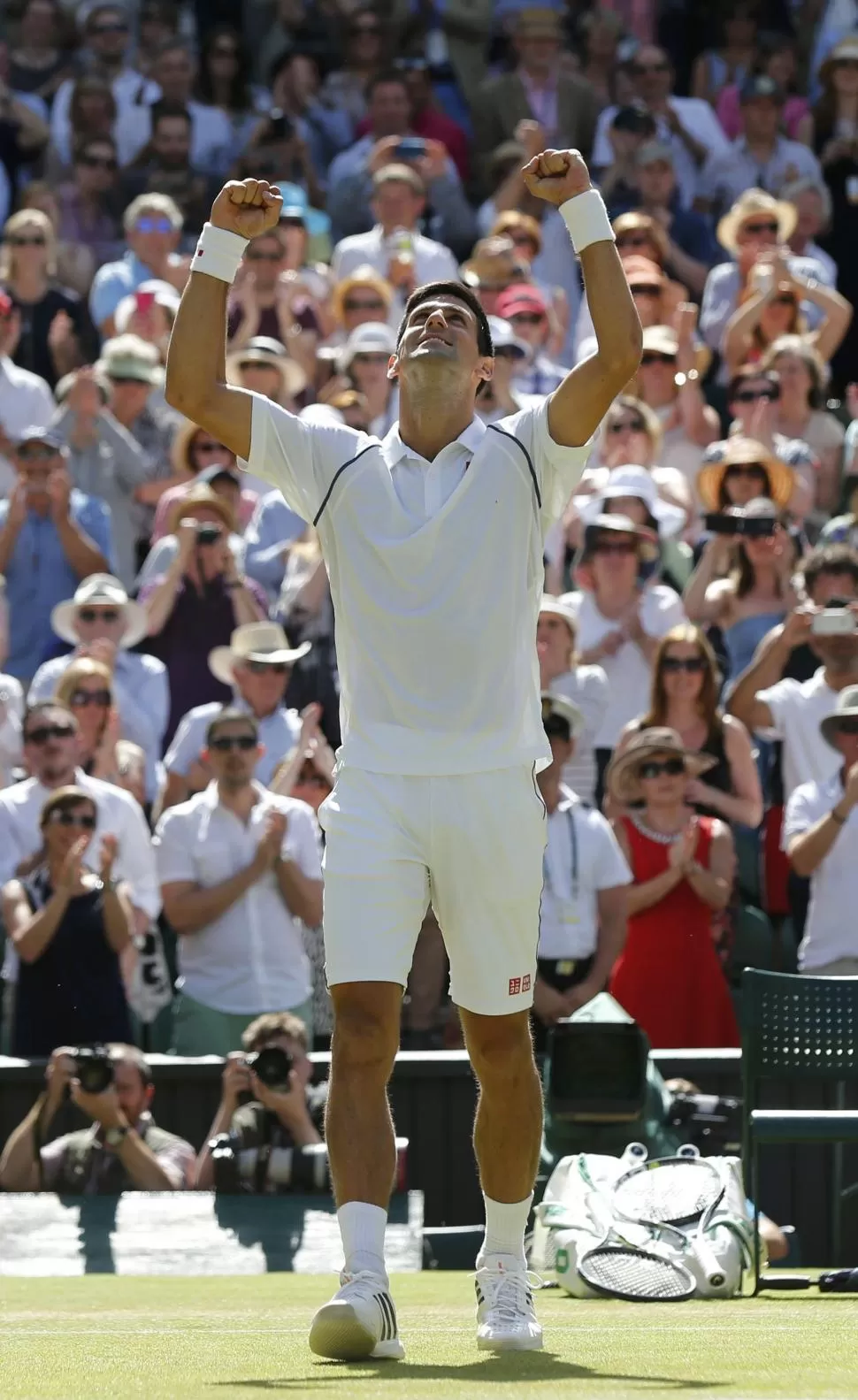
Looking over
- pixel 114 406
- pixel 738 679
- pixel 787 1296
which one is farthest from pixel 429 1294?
pixel 114 406

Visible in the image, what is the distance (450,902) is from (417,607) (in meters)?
0.59

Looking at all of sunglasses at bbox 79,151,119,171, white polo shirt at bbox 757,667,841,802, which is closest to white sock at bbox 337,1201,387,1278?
white polo shirt at bbox 757,667,841,802

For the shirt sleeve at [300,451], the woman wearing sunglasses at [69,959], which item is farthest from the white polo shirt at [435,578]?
the woman wearing sunglasses at [69,959]

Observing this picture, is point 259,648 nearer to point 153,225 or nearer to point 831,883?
point 831,883

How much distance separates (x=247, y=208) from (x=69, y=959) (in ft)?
16.1

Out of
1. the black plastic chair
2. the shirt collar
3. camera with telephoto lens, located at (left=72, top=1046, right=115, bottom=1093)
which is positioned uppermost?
the shirt collar

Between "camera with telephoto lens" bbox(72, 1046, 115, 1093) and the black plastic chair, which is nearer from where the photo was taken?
the black plastic chair

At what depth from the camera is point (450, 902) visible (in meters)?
5.41

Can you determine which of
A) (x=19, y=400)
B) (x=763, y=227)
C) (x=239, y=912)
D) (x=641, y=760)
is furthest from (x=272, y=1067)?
(x=763, y=227)

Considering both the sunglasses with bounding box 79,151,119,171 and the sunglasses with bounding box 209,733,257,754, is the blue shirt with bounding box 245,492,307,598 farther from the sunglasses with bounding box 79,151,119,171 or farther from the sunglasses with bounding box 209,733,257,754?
the sunglasses with bounding box 79,151,119,171

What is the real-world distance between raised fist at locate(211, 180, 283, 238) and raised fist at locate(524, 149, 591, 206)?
0.52 meters

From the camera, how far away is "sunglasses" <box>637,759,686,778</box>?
414 inches

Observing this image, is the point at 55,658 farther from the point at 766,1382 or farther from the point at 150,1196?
the point at 766,1382

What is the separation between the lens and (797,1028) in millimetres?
8195
